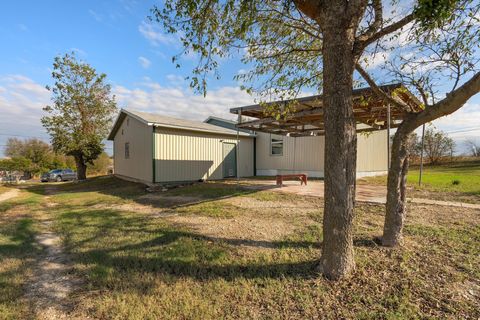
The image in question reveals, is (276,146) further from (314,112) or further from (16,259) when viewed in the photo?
(16,259)

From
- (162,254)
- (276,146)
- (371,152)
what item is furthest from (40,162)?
(371,152)

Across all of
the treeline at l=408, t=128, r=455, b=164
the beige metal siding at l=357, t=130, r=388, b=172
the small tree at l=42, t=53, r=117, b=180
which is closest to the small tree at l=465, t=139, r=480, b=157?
the treeline at l=408, t=128, r=455, b=164

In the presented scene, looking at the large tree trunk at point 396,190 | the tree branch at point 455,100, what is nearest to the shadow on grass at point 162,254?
the large tree trunk at point 396,190

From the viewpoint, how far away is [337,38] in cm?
286

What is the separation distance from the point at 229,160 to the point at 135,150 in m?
5.28

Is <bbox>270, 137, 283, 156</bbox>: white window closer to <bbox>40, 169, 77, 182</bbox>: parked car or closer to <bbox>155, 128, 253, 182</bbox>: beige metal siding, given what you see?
<bbox>155, 128, 253, 182</bbox>: beige metal siding

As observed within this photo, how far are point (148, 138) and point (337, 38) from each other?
1058 cm

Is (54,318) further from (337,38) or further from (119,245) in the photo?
(337,38)

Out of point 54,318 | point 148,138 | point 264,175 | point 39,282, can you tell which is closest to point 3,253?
point 39,282

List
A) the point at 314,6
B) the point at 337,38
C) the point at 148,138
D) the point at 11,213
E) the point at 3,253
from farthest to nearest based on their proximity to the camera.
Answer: the point at 148,138
the point at 11,213
the point at 3,253
the point at 314,6
the point at 337,38

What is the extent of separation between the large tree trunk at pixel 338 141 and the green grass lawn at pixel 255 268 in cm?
49

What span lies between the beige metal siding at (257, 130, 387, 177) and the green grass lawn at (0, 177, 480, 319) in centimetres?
784

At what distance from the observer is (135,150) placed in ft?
44.9

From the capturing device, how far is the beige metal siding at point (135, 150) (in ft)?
39.4
